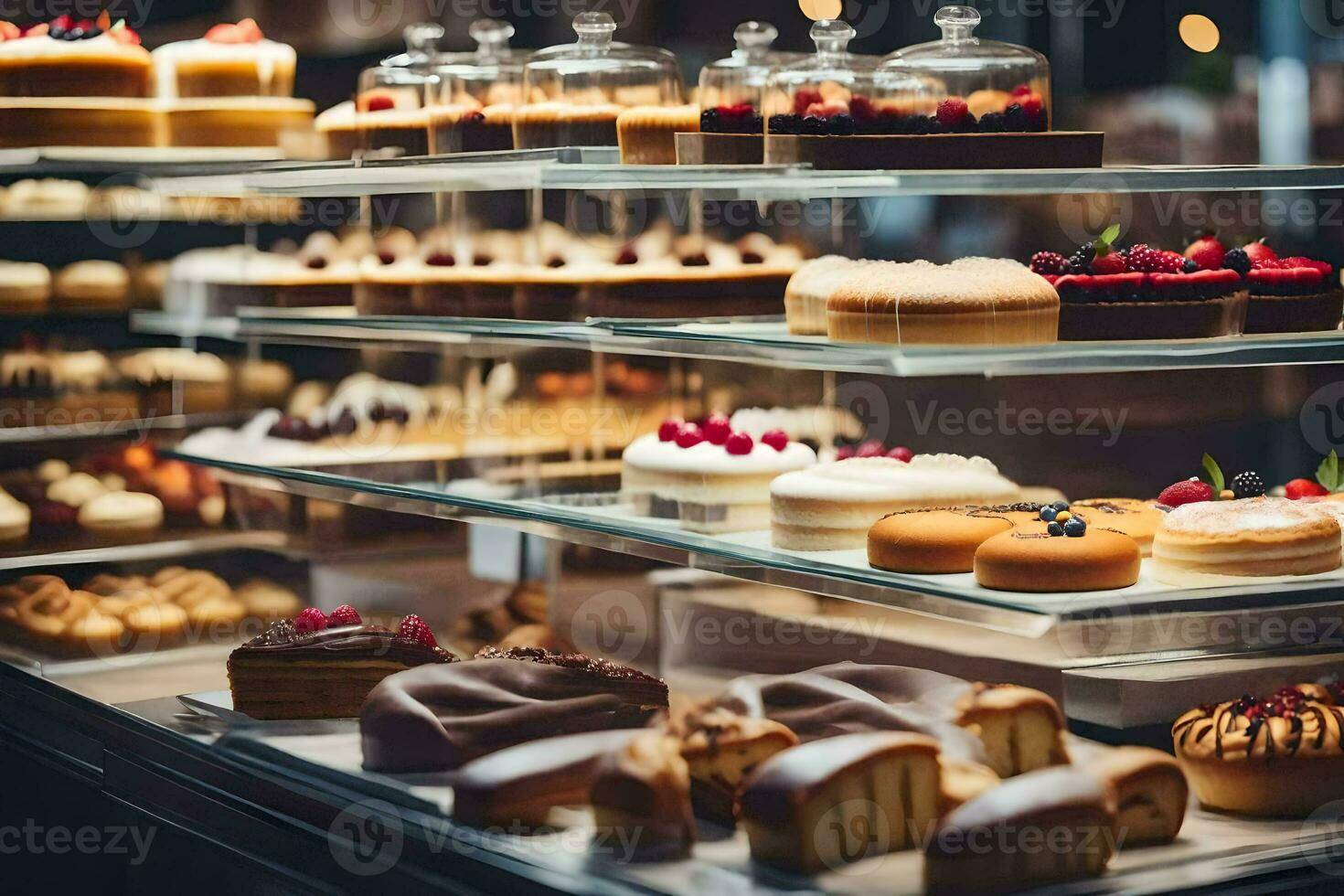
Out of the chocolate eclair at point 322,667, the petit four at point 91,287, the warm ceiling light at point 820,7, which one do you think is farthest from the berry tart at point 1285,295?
the petit four at point 91,287

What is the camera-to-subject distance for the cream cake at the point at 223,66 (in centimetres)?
567

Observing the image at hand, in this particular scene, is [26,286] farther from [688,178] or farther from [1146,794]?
[1146,794]

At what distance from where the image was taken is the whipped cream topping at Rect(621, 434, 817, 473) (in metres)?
3.98

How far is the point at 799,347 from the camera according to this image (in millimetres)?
3469

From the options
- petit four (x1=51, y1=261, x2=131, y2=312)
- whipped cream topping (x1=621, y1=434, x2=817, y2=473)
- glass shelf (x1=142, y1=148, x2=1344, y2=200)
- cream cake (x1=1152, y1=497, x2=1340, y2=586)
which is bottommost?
cream cake (x1=1152, y1=497, x2=1340, y2=586)

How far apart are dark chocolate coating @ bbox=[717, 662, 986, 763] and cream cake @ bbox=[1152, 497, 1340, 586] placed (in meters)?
0.44

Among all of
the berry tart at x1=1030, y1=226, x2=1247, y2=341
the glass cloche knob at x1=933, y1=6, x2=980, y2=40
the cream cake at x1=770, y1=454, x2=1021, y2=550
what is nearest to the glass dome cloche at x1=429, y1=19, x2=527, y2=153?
the glass cloche knob at x1=933, y1=6, x2=980, y2=40

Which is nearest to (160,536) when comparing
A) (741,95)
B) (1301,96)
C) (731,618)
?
(731,618)

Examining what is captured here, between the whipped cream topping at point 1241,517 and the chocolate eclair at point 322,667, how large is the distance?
5.64ft

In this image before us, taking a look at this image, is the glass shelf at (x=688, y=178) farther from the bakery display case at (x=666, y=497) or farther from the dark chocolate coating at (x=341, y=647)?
the dark chocolate coating at (x=341, y=647)

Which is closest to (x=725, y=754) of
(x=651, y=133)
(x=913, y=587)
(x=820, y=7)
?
(x=913, y=587)

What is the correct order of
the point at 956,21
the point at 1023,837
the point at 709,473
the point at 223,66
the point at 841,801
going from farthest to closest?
the point at 223,66 < the point at 709,473 < the point at 956,21 < the point at 841,801 < the point at 1023,837

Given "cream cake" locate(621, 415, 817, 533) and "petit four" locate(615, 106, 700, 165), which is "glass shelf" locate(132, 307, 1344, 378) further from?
"petit four" locate(615, 106, 700, 165)

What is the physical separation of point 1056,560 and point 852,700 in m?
0.57
